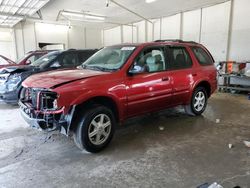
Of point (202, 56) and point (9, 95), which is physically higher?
point (202, 56)

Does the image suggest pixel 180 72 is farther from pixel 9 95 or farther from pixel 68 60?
pixel 9 95

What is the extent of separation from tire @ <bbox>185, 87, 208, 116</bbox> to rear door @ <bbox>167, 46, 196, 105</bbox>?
0.32 metres

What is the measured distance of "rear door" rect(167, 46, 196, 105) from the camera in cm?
427

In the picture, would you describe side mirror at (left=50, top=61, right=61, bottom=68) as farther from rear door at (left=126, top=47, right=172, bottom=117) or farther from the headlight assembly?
rear door at (left=126, top=47, right=172, bottom=117)

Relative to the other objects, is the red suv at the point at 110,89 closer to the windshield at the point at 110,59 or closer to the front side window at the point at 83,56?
the windshield at the point at 110,59

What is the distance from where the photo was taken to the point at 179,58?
4.45 m

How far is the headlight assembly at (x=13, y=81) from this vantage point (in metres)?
5.79

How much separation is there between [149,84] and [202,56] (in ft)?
6.25

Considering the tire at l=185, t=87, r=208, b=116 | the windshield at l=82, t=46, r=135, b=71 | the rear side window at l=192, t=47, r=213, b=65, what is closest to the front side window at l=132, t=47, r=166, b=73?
the windshield at l=82, t=46, r=135, b=71

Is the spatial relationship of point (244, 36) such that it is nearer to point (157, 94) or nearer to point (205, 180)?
point (157, 94)

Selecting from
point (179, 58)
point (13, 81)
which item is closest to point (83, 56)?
point (13, 81)

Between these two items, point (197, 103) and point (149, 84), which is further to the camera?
point (197, 103)

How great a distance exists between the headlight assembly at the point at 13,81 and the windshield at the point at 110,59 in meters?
2.69

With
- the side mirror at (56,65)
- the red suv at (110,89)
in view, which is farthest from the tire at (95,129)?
the side mirror at (56,65)
